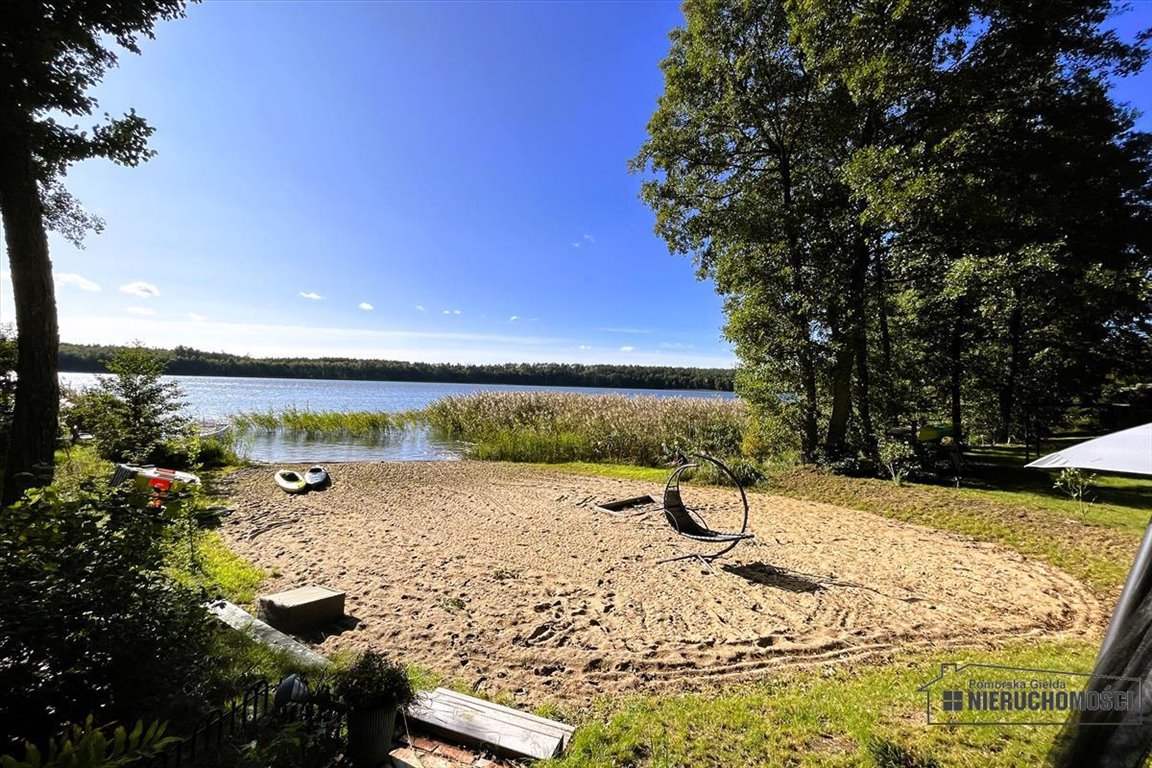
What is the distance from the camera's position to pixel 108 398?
31.3ft

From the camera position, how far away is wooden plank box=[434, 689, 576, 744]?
2.46 meters

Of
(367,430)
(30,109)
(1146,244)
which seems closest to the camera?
(30,109)

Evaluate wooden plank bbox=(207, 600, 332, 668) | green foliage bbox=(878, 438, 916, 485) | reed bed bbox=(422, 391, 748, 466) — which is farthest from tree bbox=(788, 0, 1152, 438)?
wooden plank bbox=(207, 600, 332, 668)

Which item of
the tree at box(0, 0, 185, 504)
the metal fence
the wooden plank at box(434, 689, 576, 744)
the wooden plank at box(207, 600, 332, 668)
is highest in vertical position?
the tree at box(0, 0, 185, 504)

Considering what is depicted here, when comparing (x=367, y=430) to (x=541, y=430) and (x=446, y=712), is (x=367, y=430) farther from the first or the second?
(x=446, y=712)

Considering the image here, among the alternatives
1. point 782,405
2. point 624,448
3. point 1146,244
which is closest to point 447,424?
point 624,448

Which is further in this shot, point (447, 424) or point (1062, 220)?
Answer: point (447, 424)

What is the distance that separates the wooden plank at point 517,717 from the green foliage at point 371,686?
0.49m

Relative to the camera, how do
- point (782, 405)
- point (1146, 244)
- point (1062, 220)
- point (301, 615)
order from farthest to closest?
point (1146, 244) → point (782, 405) → point (1062, 220) → point (301, 615)

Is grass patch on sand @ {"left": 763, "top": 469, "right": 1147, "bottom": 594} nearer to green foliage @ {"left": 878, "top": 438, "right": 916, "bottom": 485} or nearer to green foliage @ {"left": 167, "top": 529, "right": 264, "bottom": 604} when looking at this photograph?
green foliage @ {"left": 878, "top": 438, "right": 916, "bottom": 485}

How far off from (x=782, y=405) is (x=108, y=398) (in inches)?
591

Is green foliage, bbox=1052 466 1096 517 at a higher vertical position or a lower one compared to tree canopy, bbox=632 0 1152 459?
lower

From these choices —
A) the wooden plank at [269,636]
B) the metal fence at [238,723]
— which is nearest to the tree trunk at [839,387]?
the wooden plank at [269,636]

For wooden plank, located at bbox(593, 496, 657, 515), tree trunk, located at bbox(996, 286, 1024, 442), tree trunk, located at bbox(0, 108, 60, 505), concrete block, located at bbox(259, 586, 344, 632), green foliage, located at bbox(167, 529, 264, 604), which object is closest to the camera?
concrete block, located at bbox(259, 586, 344, 632)
